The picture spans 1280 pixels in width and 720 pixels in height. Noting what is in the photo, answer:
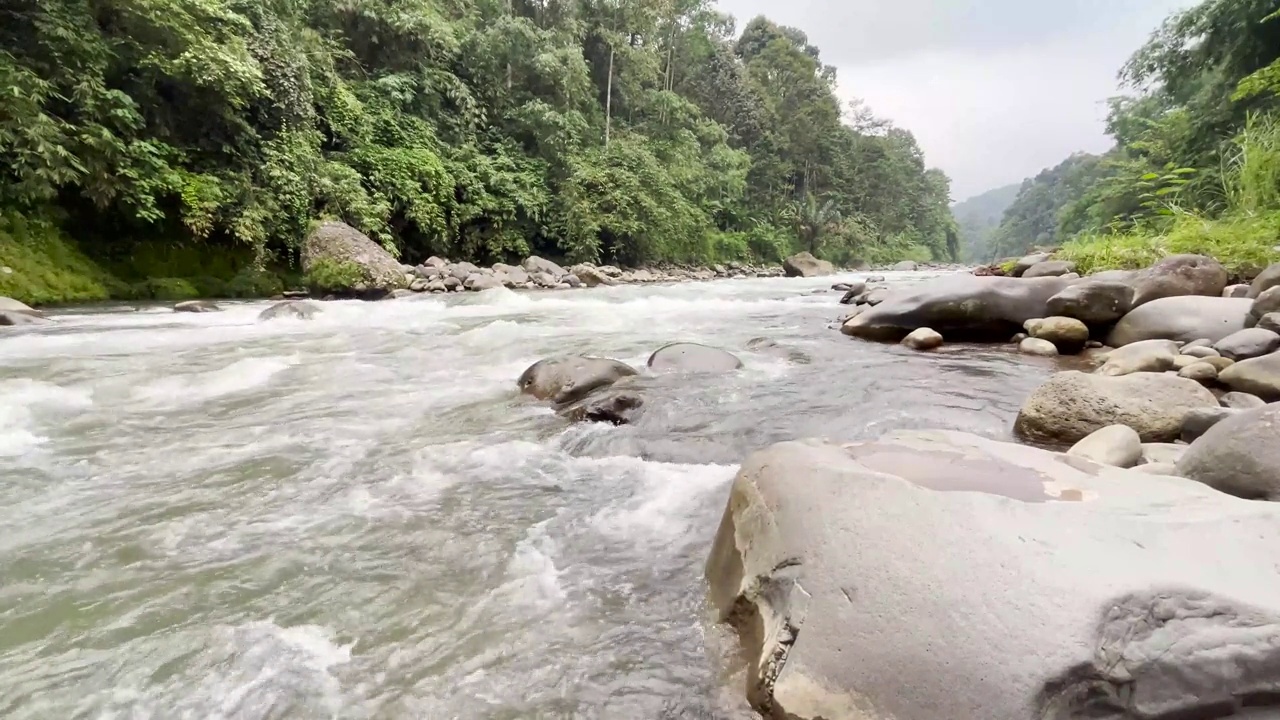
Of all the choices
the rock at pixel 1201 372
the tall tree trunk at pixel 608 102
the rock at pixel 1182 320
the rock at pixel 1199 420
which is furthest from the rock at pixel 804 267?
the rock at pixel 1199 420

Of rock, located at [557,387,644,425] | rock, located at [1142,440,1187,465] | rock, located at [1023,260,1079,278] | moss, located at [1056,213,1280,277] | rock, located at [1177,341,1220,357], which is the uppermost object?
moss, located at [1056,213,1280,277]

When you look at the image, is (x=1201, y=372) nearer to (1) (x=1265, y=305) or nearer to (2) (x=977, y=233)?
(1) (x=1265, y=305)

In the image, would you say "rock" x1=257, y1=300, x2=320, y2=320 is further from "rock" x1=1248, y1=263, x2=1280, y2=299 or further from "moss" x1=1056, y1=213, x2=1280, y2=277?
"moss" x1=1056, y1=213, x2=1280, y2=277

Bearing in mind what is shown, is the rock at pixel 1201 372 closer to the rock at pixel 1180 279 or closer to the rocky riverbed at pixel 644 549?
the rocky riverbed at pixel 644 549

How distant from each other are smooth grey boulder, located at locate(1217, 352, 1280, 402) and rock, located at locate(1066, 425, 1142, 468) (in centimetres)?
157

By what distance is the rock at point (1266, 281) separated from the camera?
5.13 meters

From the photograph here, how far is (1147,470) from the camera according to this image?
8.03 ft

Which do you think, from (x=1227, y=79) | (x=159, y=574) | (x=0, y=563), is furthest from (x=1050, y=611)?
(x=1227, y=79)

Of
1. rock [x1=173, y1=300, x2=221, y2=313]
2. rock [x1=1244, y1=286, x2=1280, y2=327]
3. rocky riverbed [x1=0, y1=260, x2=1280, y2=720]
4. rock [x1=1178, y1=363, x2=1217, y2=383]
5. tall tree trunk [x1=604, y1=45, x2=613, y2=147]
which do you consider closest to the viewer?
rocky riverbed [x1=0, y1=260, x2=1280, y2=720]

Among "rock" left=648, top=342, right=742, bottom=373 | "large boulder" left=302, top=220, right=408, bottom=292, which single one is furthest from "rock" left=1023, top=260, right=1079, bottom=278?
"large boulder" left=302, top=220, right=408, bottom=292

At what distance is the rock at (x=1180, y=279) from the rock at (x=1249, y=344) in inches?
64.0

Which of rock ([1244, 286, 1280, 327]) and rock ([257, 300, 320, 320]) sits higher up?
rock ([1244, 286, 1280, 327])

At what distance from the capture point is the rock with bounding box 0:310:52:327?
6594 mm

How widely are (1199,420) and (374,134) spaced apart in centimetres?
1485
